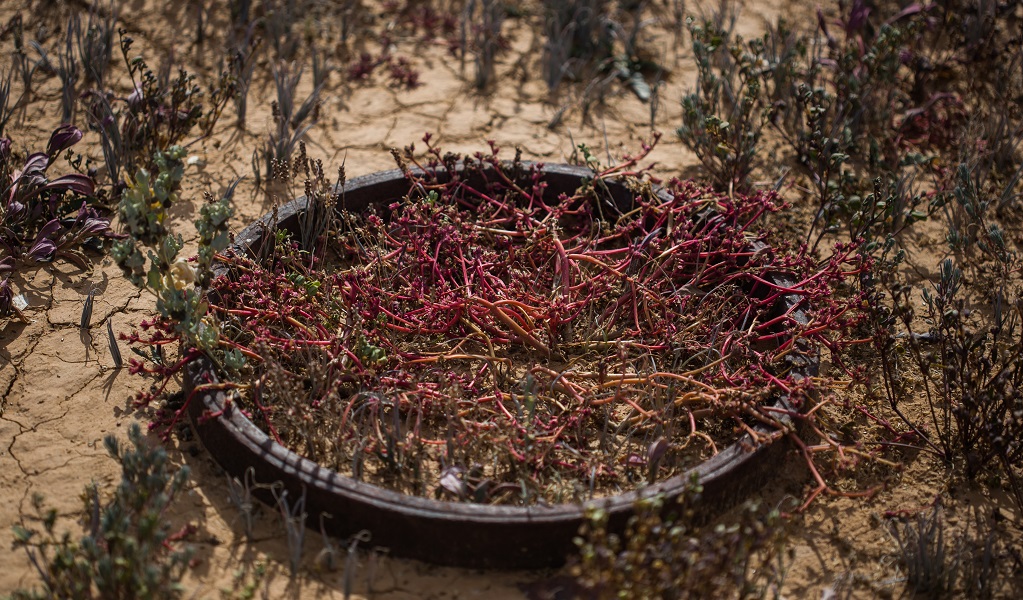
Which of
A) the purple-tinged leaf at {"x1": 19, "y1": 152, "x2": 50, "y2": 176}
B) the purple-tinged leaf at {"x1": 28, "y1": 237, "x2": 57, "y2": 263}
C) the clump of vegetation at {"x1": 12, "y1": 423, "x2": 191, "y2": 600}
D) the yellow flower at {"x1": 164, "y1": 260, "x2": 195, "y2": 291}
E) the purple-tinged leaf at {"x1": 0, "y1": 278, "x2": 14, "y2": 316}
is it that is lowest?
the clump of vegetation at {"x1": 12, "y1": 423, "x2": 191, "y2": 600}

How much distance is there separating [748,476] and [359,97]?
10.7ft

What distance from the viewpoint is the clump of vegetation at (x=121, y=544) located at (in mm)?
2805

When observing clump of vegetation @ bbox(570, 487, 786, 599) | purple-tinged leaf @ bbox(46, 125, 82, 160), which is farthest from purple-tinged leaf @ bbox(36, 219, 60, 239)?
clump of vegetation @ bbox(570, 487, 786, 599)

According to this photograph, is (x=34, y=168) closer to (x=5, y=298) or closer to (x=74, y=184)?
(x=74, y=184)

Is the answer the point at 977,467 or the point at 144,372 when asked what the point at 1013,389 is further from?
the point at 144,372

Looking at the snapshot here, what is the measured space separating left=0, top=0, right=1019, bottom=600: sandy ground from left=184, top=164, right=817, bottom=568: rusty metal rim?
3.4 inches

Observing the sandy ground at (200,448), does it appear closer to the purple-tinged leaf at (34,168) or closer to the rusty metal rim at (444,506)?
the rusty metal rim at (444,506)

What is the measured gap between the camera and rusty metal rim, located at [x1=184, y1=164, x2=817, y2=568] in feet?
10.0

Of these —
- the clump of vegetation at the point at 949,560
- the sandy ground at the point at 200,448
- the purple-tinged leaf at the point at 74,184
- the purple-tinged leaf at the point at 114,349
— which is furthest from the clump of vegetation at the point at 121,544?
the clump of vegetation at the point at 949,560

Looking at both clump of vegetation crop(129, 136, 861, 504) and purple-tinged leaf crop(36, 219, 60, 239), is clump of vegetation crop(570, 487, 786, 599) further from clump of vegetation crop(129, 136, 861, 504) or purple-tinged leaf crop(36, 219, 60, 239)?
purple-tinged leaf crop(36, 219, 60, 239)

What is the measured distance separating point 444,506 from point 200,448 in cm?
101

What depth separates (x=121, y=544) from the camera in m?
2.87

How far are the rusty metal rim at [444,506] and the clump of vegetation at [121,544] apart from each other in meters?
0.26

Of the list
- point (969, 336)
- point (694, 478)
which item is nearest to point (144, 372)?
point (694, 478)
